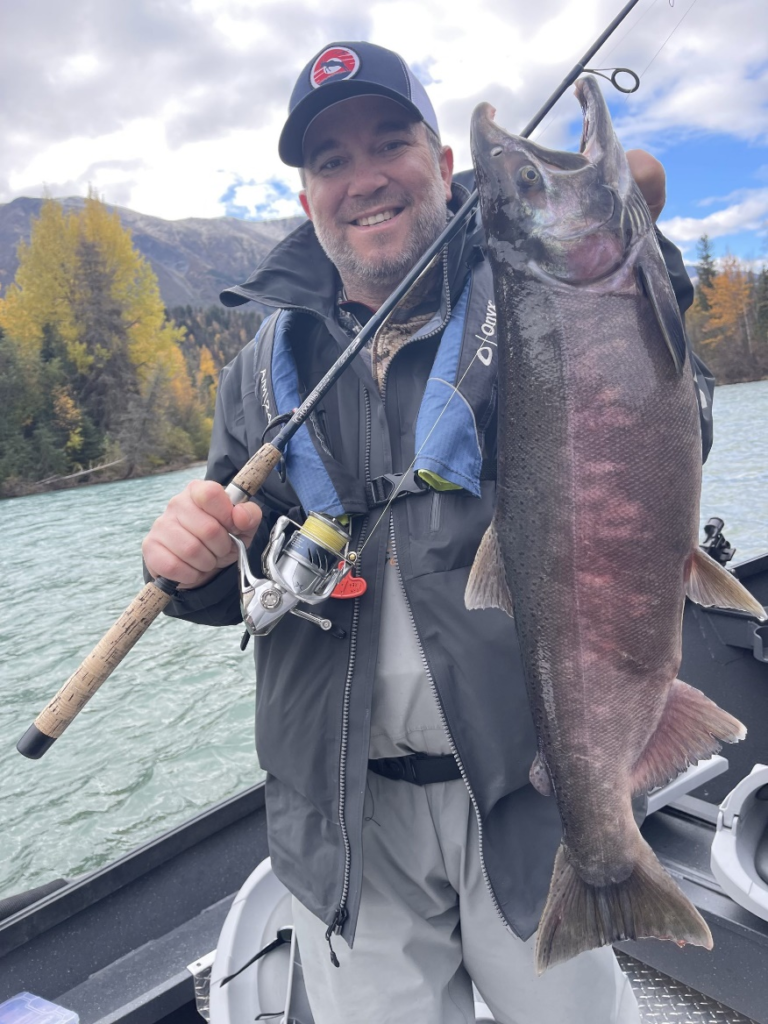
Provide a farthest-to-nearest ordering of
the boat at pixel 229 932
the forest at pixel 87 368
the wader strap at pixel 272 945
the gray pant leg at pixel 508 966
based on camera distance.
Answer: the forest at pixel 87 368 < the boat at pixel 229 932 < the wader strap at pixel 272 945 < the gray pant leg at pixel 508 966

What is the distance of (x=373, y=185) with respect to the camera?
2.41 meters

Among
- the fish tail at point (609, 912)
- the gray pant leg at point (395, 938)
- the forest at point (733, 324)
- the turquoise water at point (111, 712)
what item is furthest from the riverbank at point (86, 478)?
the fish tail at point (609, 912)

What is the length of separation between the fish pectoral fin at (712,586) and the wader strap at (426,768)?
812 mm

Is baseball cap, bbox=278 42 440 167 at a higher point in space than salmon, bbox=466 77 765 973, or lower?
higher

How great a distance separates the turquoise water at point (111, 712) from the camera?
724 cm

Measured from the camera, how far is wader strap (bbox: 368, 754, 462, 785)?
209cm

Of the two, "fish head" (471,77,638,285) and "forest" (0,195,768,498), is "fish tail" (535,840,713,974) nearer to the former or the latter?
"fish head" (471,77,638,285)

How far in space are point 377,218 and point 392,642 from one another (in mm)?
1390

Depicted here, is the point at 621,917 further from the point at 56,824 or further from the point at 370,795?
the point at 56,824

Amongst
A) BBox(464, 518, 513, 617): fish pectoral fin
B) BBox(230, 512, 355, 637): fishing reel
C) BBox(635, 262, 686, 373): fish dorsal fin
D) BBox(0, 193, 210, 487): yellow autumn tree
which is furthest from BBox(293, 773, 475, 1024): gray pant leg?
BBox(0, 193, 210, 487): yellow autumn tree

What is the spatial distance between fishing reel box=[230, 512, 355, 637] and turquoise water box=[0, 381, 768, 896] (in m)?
5.89

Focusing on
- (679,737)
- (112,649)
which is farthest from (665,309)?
(112,649)

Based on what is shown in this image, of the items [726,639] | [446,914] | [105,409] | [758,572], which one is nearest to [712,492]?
[758,572]

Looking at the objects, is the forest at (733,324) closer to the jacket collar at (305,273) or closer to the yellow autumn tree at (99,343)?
the yellow autumn tree at (99,343)
